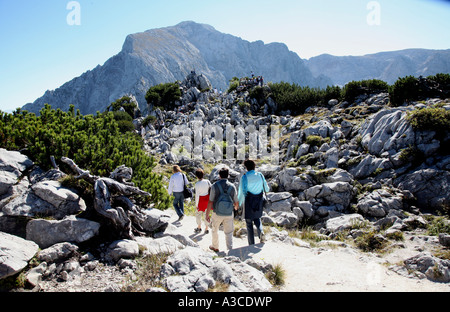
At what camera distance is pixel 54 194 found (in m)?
6.64

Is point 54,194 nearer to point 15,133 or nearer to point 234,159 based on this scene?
point 15,133

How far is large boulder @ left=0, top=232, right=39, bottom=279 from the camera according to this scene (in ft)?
14.4

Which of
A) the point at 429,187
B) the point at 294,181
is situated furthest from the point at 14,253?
the point at 429,187

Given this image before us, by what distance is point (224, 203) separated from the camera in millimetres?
7168

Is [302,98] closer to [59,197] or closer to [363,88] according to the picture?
[363,88]

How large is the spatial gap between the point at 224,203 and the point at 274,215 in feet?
25.8

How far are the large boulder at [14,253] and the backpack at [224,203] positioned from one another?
4368mm

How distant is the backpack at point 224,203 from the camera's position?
7172 mm

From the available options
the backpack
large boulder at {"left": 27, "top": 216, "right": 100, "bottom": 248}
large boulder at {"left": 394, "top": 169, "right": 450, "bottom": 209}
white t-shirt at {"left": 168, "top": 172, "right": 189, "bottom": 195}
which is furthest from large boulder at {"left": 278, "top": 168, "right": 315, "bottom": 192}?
large boulder at {"left": 27, "top": 216, "right": 100, "bottom": 248}

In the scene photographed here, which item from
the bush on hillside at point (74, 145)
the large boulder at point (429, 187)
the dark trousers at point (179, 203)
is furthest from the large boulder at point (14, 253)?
the large boulder at point (429, 187)

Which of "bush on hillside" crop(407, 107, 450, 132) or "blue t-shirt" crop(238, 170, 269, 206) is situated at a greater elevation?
"bush on hillside" crop(407, 107, 450, 132)

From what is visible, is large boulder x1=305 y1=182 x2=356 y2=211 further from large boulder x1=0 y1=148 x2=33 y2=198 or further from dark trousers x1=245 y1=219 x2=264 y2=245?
large boulder x1=0 y1=148 x2=33 y2=198

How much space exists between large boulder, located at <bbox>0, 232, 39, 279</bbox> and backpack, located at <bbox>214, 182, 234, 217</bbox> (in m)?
4.37

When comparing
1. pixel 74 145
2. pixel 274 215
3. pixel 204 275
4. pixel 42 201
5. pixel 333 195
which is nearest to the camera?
pixel 204 275
